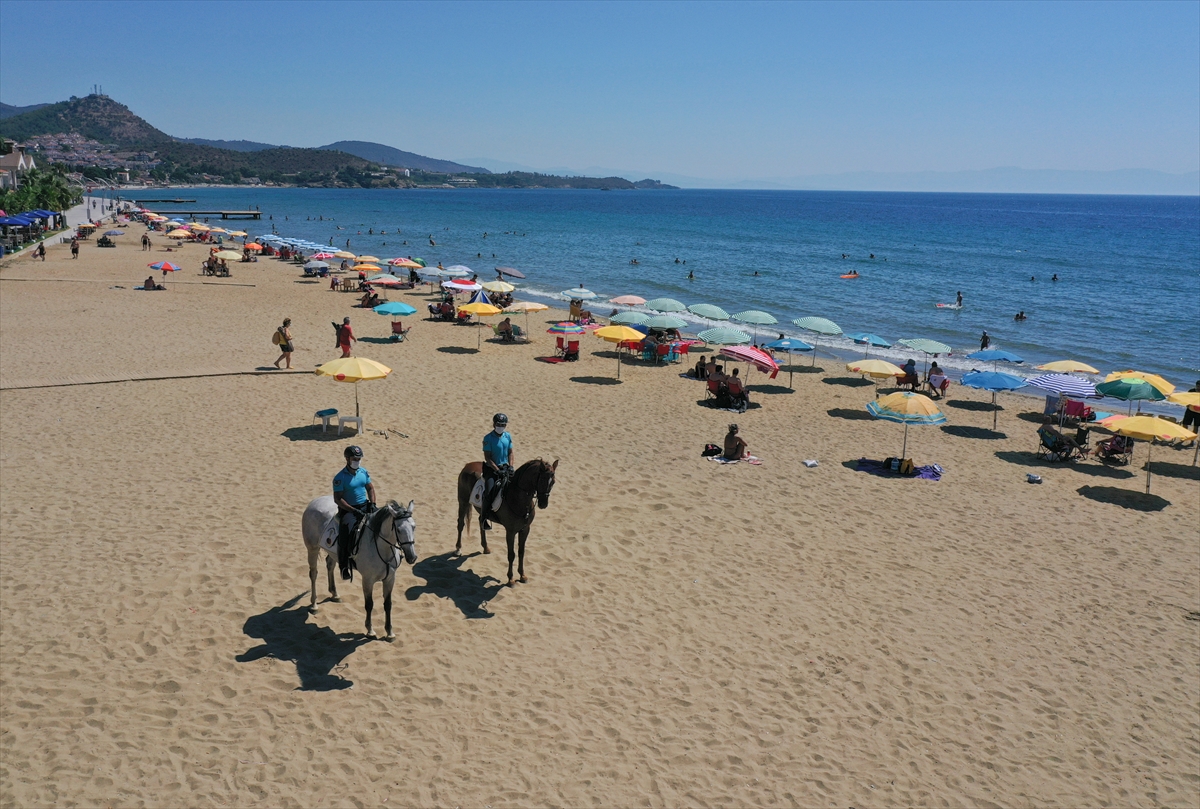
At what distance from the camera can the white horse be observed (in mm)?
7754

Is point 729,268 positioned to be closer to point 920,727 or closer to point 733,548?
point 733,548

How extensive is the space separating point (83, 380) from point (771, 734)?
741 inches

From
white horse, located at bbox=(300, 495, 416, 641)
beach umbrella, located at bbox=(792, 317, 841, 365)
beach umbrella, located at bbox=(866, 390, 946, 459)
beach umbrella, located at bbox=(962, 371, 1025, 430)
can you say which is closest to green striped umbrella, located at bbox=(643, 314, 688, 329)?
beach umbrella, located at bbox=(792, 317, 841, 365)

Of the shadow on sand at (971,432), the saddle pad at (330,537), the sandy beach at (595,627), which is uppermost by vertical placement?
the saddle pad at (330,537)

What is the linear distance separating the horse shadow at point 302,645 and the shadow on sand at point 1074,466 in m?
15.2

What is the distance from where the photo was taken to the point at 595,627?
9414 millimetres

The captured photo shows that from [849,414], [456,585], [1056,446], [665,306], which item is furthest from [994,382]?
[456,585]

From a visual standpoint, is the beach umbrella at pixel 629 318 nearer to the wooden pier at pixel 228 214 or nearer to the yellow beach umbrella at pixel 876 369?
the yellow beach umbrella at pixel 876 369

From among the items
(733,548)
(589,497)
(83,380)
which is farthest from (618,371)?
(83,380)

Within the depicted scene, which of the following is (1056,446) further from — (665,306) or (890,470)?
(665,306)

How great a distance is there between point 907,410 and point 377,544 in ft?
39.3

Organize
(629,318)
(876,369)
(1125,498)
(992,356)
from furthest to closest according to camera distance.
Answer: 1. (629,318)
2. (992,356)
3. (876,369)
4. (1125,498)

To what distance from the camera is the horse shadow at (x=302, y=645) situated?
8.07 meters

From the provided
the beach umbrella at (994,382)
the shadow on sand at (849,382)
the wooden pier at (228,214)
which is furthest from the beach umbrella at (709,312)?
the wooden pier at (228,214)
